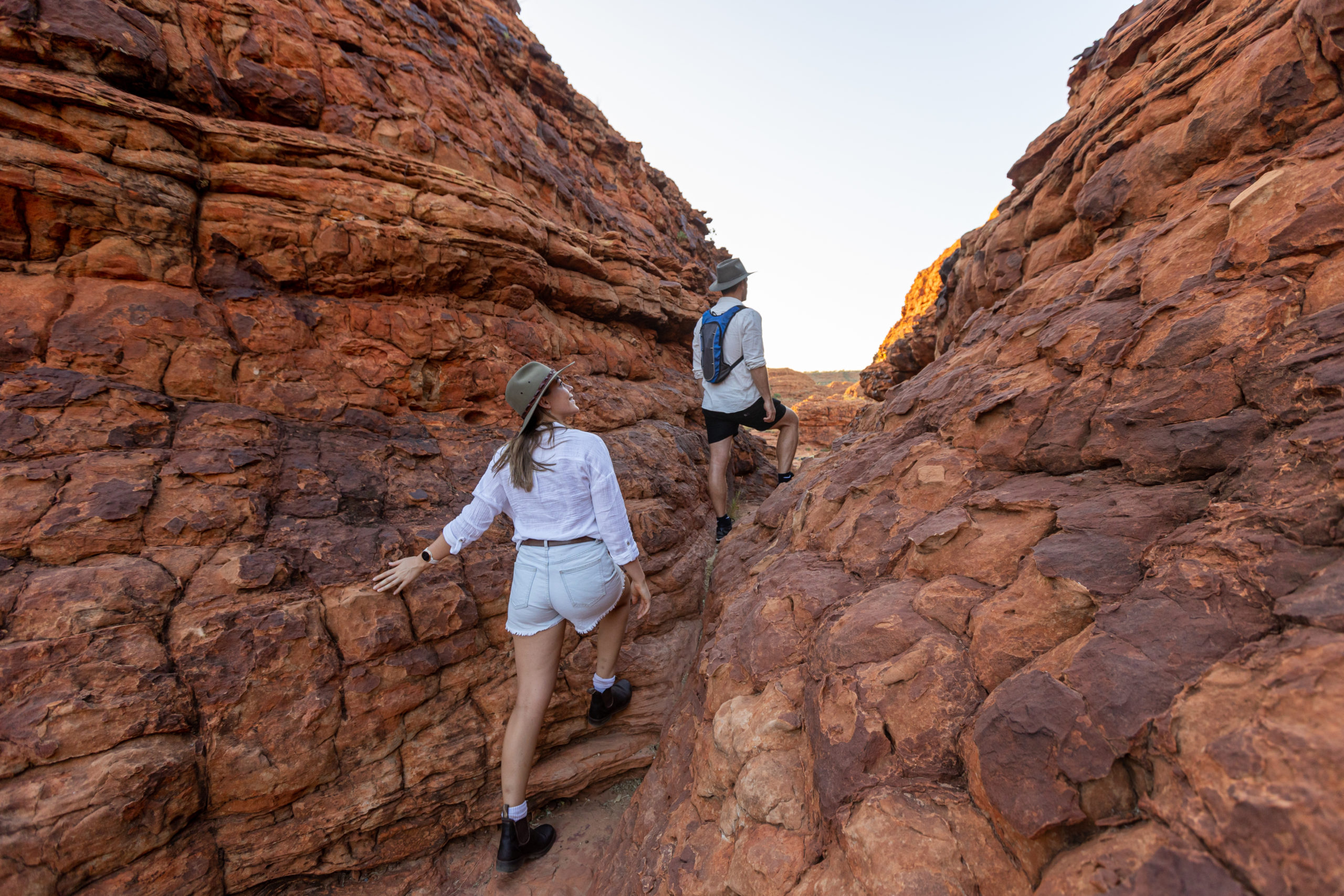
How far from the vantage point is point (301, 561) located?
335cm

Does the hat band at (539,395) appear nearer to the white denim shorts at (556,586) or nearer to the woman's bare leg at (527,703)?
the white denim shorts at (556,586)

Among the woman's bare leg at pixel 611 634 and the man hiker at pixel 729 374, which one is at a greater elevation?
the man hiker at pixel 729 374

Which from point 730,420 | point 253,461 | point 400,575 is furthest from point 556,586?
point 730,420

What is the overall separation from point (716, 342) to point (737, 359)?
286mm

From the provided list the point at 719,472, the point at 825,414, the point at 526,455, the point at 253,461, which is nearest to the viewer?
the point at 526,455

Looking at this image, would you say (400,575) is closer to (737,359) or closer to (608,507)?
(608,507)

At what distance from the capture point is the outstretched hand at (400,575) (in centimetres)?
336

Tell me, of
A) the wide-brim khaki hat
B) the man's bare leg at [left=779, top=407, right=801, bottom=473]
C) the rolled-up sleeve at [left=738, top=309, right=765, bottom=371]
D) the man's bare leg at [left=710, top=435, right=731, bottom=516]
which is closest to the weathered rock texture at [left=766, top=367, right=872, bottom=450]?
the man's bare leg at [left=779, top=407, right=801, bottom=473]

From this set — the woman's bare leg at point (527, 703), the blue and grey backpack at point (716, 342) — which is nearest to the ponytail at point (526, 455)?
the woman's bare leg at point (527, 703)

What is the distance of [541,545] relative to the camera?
3232 mm

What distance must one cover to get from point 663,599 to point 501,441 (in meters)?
2.21

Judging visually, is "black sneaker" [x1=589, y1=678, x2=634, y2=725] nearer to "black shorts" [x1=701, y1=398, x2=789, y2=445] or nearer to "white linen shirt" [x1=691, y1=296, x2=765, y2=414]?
"black shorts" [x1=701, y1=398, x2=789, y2=445]

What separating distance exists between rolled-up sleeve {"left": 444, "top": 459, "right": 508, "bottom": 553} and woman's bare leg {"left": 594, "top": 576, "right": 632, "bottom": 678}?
3.64 ft

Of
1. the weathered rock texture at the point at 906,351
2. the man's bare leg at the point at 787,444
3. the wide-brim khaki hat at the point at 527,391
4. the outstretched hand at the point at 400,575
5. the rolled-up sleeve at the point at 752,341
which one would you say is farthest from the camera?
the weathered rock texture at the point at 906,351
